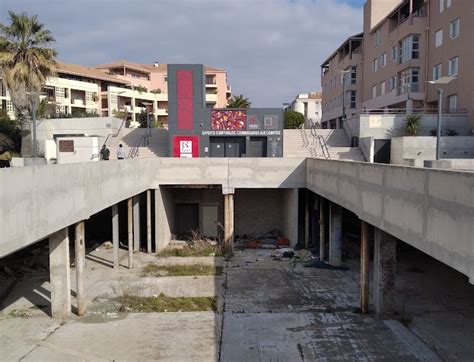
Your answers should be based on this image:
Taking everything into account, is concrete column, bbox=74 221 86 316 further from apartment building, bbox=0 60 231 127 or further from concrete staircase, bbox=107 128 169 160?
apartment building, bbox=0 60 231 127

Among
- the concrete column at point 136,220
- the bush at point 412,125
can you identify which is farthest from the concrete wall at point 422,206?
the bush at point 412,125

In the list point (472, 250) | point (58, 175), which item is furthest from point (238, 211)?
point (472, 250)

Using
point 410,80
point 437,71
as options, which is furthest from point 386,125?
point 410,80

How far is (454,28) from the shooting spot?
33.6 metres

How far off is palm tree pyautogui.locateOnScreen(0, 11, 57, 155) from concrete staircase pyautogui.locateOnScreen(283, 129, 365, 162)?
57.7 ft

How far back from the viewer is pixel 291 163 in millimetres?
23781

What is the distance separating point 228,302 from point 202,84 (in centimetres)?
1911

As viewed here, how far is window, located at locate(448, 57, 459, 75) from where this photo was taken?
33281 mm

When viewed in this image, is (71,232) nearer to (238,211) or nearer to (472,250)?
(238,211)

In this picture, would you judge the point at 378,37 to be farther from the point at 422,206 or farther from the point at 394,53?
the point at 422,206

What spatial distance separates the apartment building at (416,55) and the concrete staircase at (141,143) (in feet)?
Result: 62.2

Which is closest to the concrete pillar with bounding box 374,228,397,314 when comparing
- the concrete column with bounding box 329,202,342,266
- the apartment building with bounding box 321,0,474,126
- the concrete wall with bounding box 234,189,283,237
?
the concrete column with bounding box 329,202,342,266

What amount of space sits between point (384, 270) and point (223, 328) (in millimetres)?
5104

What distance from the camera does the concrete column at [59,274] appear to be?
1330 centimetres
